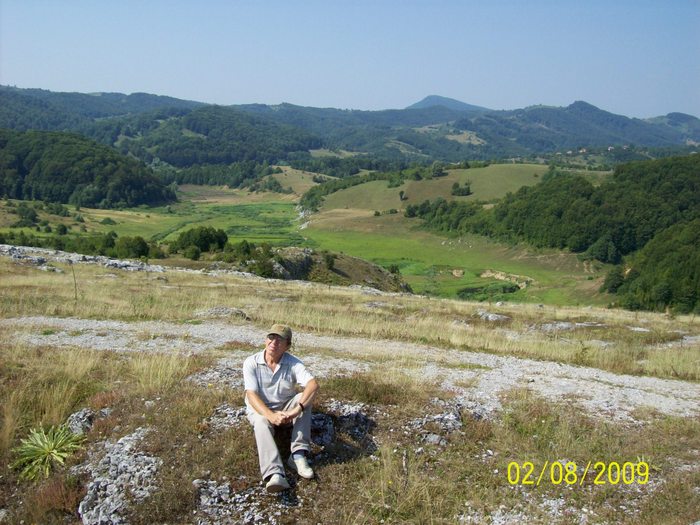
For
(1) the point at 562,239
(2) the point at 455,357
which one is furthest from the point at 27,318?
(1) the point at 562,239

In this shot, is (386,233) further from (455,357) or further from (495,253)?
(455,357)

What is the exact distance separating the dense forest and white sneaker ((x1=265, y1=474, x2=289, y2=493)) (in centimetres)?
8890

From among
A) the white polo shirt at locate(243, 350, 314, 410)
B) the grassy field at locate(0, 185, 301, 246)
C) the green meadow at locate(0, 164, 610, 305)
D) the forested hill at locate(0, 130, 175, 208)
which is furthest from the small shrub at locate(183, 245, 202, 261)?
the forested hill at locate(0, 130, 175, 208)

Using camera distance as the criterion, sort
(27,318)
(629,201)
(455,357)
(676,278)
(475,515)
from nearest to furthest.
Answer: (475,515)
(455,357)
(27,318)
(676,278)
(629,201)

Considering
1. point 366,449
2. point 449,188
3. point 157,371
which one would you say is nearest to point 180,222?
point 449,188

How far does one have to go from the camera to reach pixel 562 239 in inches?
4830

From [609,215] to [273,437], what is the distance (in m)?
136

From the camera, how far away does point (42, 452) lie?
8.12 metres

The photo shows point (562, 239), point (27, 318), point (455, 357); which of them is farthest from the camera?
point (562, 239)

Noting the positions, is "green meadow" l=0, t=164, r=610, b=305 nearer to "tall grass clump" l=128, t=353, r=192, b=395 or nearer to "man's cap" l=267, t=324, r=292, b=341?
"tall grass clump" l=128, t=353, r=192, b=395

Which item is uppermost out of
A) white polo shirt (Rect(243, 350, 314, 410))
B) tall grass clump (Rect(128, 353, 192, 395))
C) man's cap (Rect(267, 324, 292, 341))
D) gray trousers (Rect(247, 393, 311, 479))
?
man's cap (Rect(267, 324, 292, 341))

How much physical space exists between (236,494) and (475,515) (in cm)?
330

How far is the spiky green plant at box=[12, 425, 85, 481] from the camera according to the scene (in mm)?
7947

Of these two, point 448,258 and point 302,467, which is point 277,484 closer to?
point 302,467
